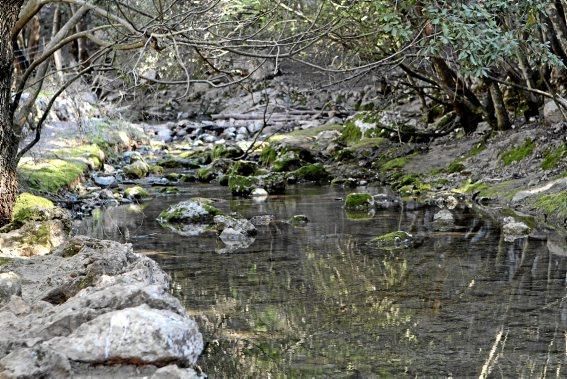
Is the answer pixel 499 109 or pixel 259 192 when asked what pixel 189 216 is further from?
pixel 499 109

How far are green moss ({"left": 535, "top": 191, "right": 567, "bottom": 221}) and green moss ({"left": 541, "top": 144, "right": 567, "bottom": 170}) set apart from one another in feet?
5.00

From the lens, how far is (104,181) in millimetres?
17672

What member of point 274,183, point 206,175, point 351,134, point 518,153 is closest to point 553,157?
point 518,153

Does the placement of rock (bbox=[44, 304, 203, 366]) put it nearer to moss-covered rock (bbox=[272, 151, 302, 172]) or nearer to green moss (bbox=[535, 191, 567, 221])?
green moss (bbox=[535, 191, 567, 221])

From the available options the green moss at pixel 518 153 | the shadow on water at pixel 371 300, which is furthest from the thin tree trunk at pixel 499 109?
the shadow on water at pixel 371 300

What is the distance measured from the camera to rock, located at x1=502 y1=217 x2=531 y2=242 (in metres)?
9.84

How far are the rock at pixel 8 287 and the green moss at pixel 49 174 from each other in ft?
25.4

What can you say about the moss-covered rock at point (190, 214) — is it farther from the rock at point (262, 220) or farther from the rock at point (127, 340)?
the rock at point (127, 340)

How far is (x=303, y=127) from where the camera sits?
91.1ft

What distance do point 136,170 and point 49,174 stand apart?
481 centimetres

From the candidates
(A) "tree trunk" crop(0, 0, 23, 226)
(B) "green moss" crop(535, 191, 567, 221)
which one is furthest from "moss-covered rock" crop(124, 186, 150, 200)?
(B) "green moss" crop(535, 191, 567, 221)

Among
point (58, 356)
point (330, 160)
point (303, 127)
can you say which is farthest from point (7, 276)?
point (303, 127)

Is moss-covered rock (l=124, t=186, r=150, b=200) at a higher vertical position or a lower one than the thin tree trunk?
lower

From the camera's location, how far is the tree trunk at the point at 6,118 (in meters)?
8.38
